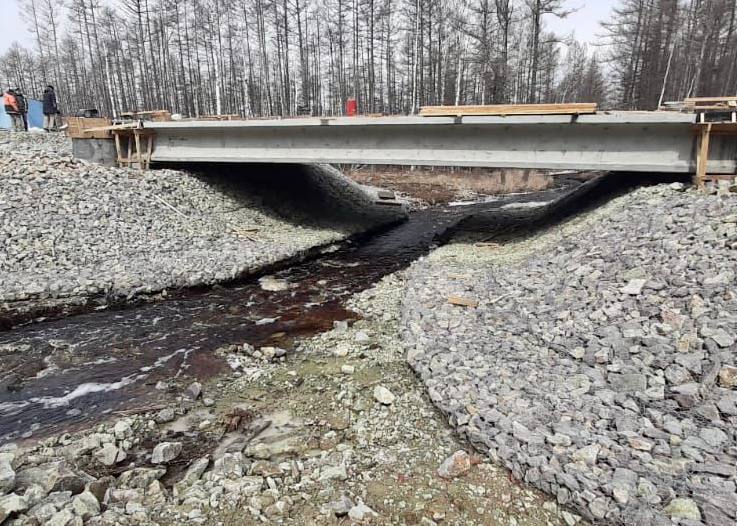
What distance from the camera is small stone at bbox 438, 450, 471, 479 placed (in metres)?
5.62

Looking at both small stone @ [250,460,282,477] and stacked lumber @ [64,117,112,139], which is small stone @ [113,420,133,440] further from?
stacked lumber @ [64,117,112,139]

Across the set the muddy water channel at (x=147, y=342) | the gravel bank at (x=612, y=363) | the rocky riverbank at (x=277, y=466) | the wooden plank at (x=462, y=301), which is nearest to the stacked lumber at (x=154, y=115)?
the muddy water channel at (x=147, y=342)

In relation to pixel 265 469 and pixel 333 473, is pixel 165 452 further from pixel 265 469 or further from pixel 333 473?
pixel 333 473

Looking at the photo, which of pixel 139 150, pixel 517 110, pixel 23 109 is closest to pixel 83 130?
pixel 139 150

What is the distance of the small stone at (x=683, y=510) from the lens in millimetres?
4473

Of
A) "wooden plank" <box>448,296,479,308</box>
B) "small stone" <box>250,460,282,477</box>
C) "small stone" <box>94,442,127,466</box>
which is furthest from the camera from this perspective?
"wooden plank" <box>448,296,479,308</box>

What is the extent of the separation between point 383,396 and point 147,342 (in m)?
5.84

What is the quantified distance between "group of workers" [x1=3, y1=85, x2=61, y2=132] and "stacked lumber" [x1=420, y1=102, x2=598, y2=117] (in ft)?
66.9

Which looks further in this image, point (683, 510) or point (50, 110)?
point (50, 110)

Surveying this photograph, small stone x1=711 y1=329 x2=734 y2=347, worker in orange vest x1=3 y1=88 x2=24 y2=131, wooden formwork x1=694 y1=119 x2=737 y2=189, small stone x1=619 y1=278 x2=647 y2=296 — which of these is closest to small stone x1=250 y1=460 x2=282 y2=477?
small stone x1=711 y1=329 x2=734 y2=347

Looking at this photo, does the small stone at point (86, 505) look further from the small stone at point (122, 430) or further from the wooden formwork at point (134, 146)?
the wooden formwork at point (134, 146)

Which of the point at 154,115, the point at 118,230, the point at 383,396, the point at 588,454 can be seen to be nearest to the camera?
the point at 588,454

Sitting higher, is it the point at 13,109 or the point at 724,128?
the point at 13,109

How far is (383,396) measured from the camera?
7.38 meters
